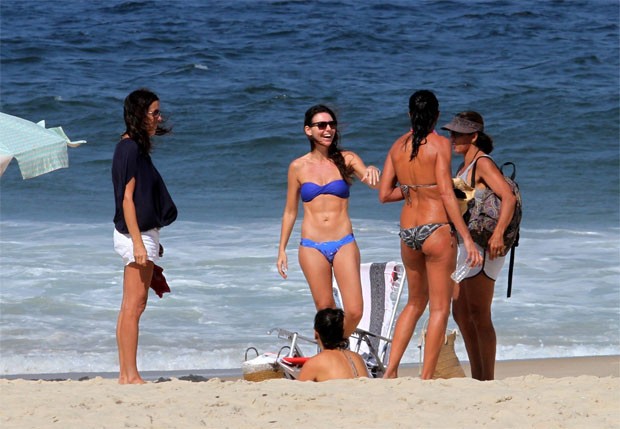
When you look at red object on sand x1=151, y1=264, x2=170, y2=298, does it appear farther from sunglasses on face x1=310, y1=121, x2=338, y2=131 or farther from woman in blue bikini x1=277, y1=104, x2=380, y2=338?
sunglasses on face x1=310, y1=121, x2=338, y2=131

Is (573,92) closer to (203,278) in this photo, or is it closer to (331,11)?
(331,11)

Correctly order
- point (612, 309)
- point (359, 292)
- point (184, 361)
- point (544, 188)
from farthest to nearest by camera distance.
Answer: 1. point (544, 188)
2. point (612, 309)
3. point (184, 361)
4. point (359, 292)

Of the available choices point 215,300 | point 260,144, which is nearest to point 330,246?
point 215,300

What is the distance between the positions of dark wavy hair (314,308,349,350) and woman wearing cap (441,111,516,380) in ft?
2.47

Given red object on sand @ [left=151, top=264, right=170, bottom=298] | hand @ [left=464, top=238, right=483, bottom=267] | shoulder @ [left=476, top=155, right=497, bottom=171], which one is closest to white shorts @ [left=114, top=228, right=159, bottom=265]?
red object on sand @ [left=151, top=264, right=170, bottom=298]

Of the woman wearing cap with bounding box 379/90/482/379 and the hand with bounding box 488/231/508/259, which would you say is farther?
the hand with bounding box 488/231/508/259

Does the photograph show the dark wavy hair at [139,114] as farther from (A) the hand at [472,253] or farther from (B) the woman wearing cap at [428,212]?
(A) the hand at [472,253]

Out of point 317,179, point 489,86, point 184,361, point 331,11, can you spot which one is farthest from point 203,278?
point 331,11

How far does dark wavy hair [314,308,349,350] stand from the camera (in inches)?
215

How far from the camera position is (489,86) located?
20531 mm

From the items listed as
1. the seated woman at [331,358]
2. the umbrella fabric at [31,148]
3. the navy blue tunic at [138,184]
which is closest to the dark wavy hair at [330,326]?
the seated woman at [331,358]

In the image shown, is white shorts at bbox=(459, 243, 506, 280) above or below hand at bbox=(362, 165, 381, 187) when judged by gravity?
below

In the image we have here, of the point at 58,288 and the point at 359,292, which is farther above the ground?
the point at 359,292

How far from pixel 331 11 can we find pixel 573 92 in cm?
903
